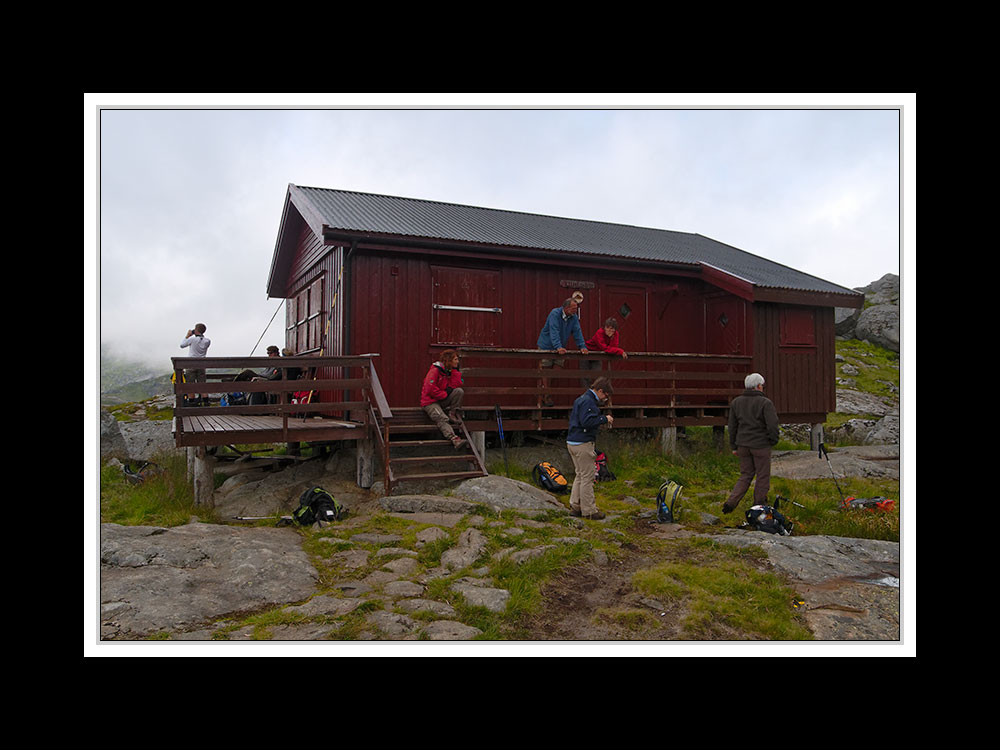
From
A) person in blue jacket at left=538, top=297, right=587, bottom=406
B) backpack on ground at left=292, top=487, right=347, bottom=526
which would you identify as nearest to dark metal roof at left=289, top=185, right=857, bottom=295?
person in blue jacket at left=538, top=297, right=587, bottom=406

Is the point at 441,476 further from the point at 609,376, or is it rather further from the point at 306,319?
the point at 306,319

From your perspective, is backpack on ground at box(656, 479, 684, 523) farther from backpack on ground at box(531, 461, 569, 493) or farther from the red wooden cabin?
the red wooden cabin

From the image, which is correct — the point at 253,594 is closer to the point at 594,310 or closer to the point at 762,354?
the point at 594,310

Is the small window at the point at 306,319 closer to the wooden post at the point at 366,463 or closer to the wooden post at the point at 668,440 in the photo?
the wooden post at the point at 366,463

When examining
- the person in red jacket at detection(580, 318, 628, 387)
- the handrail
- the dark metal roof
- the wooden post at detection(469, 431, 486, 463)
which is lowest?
the wooden post at detection(469, 431, 486, 463)

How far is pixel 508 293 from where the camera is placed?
1232 cm

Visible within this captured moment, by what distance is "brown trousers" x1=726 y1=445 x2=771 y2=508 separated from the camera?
8.02m

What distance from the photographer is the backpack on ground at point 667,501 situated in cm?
809

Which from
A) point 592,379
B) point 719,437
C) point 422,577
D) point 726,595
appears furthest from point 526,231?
point 726,595

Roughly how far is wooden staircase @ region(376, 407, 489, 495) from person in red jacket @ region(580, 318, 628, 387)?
9.43 feet

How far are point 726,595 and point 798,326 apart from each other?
34.0ft

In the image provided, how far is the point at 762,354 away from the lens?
13.7 m
